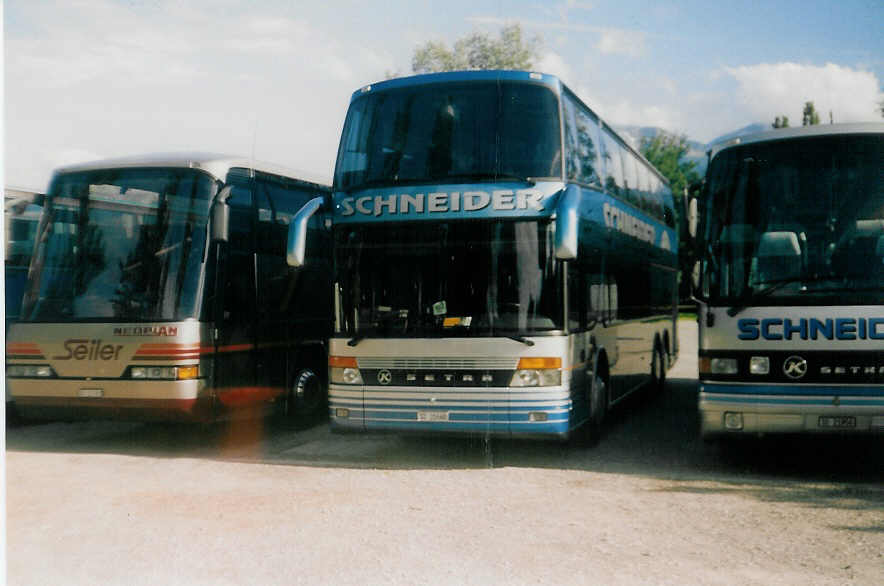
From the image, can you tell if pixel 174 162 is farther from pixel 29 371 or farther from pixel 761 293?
pixel 761 293

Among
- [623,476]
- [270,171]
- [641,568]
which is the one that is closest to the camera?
[641,568]

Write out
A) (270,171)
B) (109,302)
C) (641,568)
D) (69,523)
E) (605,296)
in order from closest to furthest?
1. (641,568)
2. (69,523)
3. (109,302)
4. (605,296)
5. (270,171)

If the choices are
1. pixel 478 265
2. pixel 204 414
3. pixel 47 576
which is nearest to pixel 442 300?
pixel 478 265

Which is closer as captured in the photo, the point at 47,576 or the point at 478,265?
the point at 47,576

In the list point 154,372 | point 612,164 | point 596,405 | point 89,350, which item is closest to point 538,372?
point 596,405

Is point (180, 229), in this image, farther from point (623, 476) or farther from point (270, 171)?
point (623, 476)

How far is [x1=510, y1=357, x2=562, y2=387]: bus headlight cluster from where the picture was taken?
9.49 metres

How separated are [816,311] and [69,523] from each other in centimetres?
630

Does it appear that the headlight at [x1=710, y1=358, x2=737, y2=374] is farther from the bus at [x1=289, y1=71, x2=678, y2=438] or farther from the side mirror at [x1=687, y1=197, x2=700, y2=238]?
the bus at [x1=289, y1=71, x2=678, y2=438]

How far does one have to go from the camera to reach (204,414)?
10.9 metres

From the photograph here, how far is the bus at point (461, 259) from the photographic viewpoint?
9.56 m

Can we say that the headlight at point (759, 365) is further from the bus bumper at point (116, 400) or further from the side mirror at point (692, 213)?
the bus bumper at point (116, 400)

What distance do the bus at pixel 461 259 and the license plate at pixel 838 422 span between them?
7.77ft

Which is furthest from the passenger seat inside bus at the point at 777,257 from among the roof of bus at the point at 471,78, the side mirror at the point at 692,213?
the roof of bus at the point at 471,78
